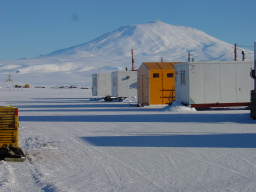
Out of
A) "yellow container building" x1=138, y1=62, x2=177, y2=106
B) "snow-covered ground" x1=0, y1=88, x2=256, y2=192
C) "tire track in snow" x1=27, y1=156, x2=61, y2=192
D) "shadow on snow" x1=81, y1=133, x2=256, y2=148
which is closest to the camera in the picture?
"tire track in snow" x1=27, y1=156, x2=61, y2=192

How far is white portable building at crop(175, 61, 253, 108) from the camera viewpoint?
24344mm

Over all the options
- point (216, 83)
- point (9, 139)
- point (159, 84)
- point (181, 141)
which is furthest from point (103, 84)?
point (9, 139)

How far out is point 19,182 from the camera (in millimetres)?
7762

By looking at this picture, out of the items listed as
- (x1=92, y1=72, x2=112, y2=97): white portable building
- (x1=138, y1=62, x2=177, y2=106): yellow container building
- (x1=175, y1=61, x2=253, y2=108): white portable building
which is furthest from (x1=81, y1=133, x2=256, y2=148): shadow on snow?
(x1=92, y1=72, x2=112, y2=97): white portable building

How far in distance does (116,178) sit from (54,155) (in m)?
2.71

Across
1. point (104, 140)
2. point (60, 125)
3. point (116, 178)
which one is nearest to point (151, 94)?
point (60, 125)

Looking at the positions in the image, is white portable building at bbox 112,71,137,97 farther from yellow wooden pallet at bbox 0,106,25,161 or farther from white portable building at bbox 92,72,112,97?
yellow wooden pallet at bbox 0,106,25,161

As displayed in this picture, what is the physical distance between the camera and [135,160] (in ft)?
31.9

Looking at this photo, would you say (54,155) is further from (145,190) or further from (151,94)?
(151,94)

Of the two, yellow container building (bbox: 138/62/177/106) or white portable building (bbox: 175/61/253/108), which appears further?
yellow container building (bbox: 138/62/177/106)

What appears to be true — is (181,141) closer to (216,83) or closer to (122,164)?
(122,164)

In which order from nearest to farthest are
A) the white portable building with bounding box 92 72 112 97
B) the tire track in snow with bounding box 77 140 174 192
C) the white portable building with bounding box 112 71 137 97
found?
the tire track in snow with bounding box 77 140 174 192, the white portable building with bounding box 112 71 137 97, the white portable building with bounding box 92 72 112 97

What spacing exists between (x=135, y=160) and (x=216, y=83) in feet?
50.1

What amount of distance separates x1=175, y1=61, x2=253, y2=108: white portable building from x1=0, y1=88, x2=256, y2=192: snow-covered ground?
818 centimetres
